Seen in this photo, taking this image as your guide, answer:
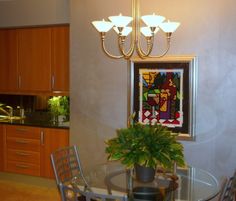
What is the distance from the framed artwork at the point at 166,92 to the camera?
3971 mm

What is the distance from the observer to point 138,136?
267 cm

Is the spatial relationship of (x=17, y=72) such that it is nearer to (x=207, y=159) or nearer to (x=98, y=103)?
(x=98, y=103)

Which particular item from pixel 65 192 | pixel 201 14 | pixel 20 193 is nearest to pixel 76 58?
pixel 201 14

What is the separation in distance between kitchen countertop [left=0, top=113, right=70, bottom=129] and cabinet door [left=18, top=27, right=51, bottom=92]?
1.61 ft

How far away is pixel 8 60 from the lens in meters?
5.57

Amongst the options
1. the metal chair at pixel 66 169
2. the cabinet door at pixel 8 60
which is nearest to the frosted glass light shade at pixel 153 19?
the metal chair at pixel 66 169

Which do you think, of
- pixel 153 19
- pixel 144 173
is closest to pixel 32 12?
pixel 153 19

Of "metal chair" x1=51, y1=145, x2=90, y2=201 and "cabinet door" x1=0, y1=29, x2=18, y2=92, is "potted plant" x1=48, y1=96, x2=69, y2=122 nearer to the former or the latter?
"cabinet door" x1=0, y1=29, x2=18, y2=92

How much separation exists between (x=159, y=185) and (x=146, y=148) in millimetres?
388

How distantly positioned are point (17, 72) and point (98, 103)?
1.77 metres

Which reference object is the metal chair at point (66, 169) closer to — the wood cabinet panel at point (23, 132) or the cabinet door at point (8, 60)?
the wood cabinet panel at point (23, 132)

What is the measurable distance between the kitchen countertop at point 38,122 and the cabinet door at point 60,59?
0.51m

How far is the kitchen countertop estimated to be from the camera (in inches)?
199

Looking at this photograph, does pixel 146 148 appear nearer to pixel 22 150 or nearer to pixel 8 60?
pixel 22 150
